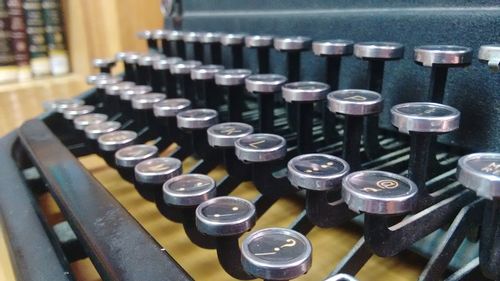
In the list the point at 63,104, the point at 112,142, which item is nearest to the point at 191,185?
the point at 112,142

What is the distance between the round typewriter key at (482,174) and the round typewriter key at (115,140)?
0.49m

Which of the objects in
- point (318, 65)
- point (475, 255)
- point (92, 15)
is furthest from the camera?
point (92, 15)

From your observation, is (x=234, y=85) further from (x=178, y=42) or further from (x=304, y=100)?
(x=178, y=42)

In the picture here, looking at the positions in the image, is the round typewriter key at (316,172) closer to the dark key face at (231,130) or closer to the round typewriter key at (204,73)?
the dark key face at (231,130)

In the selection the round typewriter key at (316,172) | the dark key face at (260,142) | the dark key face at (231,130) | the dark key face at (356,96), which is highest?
the dark key face at (356,96)

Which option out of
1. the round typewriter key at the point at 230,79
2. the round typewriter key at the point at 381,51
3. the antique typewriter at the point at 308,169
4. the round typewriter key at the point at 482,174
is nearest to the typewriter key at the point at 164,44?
the antique typewriter at the point at 308,169

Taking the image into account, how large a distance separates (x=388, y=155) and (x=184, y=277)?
1.21 ft

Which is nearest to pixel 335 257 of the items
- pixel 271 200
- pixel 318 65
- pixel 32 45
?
pixel 271 200

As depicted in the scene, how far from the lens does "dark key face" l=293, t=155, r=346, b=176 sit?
1.47ft

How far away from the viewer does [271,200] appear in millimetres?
562

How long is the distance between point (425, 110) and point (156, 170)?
0.32 meters

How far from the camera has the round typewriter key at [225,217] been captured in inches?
16.0

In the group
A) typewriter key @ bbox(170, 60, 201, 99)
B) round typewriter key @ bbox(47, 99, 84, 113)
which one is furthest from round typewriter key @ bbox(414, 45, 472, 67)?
round typewriter key @ bbox(47, 99, 84, 113)

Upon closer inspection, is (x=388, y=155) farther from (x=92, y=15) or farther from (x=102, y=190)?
(x=92, y=15)
